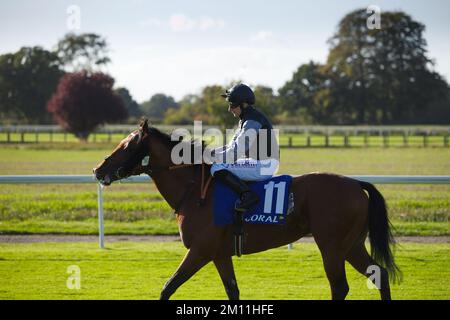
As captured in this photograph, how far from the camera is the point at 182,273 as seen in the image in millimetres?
5898

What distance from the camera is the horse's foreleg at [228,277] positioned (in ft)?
20.4

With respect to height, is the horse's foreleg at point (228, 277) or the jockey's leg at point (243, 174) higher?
the jockey's leg at point (243, 174)

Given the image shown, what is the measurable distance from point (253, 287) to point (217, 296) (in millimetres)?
616

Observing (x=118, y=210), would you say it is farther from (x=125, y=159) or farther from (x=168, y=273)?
(x=125, y=159)

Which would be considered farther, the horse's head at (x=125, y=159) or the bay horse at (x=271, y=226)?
the horse's head at (x=125, y=159)

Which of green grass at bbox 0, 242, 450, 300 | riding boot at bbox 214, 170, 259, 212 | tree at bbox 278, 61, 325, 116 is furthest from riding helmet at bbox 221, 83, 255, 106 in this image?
tree at bbox 278, 61, 325, 116

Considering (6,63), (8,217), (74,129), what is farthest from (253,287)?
(6,63)

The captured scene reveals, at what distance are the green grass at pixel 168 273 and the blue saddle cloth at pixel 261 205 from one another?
120cm

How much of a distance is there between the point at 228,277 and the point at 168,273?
85.4 inches

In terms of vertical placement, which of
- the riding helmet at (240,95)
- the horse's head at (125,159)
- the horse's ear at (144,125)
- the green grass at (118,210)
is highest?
the riding helmet at (240,95)

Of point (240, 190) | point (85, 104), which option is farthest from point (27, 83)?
point (240, 190)

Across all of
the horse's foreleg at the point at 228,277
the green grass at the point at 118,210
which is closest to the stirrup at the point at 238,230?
the horse's foreleg at the point at 228,277

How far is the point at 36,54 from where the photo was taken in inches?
2603

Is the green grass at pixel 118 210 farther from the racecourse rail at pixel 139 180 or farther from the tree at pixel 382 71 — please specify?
the tree at pixel 382 71
